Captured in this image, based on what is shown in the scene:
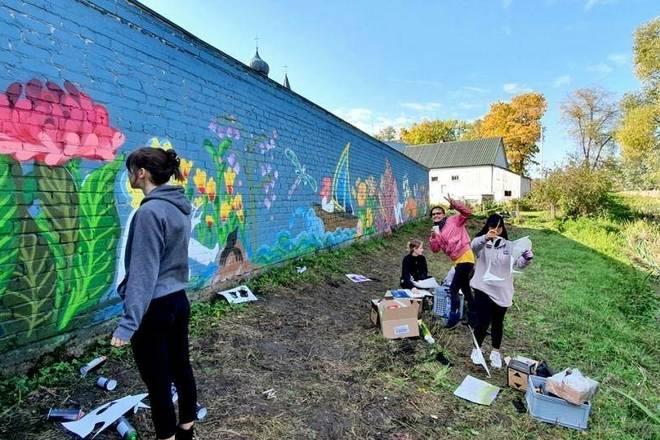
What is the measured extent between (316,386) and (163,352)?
182cm

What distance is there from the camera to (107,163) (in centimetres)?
351

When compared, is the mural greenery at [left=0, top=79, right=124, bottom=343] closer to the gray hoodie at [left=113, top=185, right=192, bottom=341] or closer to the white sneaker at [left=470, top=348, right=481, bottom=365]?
the gray hoodie at [left=113, top=185, right=192, bottom=341]

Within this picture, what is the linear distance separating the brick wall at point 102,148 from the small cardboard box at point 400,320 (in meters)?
2.34

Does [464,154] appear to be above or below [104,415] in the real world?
above

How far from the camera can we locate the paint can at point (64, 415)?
2467 mm

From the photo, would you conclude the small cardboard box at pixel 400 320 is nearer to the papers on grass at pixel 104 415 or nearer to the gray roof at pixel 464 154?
the papers on grass at pixel 104 415

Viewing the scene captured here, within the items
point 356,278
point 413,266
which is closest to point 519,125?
point 356,278

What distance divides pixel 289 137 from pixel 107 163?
4.03 meters

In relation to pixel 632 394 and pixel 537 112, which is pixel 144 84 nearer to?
pixel 632 394

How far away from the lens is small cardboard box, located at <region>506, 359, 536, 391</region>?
348 cm

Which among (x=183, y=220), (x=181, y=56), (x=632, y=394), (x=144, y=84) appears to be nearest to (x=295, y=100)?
(x=181, y=56)

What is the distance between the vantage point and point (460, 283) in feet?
15.8

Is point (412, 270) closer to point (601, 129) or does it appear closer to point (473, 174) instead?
point (473, 174)

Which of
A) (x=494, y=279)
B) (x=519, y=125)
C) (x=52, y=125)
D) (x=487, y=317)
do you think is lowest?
(x=487, y=317)
